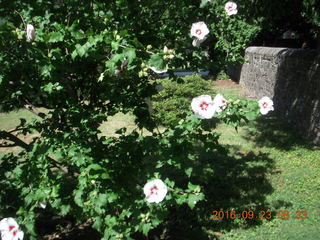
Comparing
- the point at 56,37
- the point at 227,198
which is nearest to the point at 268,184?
the point at 227,198

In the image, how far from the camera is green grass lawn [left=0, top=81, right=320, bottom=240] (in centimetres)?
334

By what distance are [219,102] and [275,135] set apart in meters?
4.74

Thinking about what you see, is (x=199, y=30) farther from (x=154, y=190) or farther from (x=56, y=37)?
(x=154, y=190)

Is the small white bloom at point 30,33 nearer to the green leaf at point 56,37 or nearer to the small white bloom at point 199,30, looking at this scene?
the green leaf at point 56,37

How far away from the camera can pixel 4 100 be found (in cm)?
262

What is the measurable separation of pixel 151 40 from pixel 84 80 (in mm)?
680

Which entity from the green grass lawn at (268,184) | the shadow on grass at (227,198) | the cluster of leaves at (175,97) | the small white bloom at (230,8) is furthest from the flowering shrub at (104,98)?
the cluster of leaves at (175,97)

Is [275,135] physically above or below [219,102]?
below

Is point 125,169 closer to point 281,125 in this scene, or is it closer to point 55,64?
point 55,64

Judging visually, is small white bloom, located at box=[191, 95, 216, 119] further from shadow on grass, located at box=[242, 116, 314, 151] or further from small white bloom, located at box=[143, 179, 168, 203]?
shadow on grass, located at box=[242, 116, 314, 151]

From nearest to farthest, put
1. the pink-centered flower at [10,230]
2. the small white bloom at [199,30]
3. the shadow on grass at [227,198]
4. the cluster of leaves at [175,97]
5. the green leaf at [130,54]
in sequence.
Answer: the green leaf at [130,54], the pink-centered flower at [10,230], the small white bloom at [199,30], the shadow on grass at [227,198], the cluster of leaves at [175,97]

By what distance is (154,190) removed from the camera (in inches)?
69.3

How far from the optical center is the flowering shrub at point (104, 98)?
167cm
